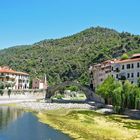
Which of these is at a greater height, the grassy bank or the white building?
the white building

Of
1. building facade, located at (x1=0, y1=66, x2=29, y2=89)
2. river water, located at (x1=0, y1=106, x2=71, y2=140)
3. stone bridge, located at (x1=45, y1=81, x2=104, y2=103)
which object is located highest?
building facade, located at (x1=0, y1=66, x2=29, y2=89)

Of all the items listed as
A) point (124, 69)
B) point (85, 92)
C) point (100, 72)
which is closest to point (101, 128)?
point (124, 69)

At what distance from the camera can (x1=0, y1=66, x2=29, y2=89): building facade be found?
16275 centimetres

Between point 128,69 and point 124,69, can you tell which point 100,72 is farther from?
point 128,69

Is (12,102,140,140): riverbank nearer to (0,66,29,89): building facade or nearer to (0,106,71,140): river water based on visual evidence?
(0,106,71,140): river water

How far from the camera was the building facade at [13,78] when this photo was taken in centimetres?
16275

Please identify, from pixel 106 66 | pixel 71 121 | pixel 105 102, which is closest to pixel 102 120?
pixel 71 121

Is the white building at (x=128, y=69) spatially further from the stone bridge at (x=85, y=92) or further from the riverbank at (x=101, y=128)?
the riverbank at (x=101, y=128)

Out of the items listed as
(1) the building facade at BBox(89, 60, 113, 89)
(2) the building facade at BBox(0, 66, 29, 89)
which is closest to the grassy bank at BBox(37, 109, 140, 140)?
(1) the building facade at BBox(89, 60, 113, 89)

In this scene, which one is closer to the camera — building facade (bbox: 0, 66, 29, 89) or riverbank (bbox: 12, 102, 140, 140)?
riverbank (bbox: 12, 102, 140, 140)

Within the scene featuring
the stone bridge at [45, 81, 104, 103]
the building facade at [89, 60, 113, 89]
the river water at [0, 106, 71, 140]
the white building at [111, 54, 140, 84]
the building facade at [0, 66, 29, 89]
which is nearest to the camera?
the river water at [0, 106, 71, 140]

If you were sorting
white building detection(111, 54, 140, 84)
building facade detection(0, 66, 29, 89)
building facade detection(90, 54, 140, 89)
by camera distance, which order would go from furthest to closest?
building facade detection(0, 66, 29, 89)
building facade detection(90, 54, 140, 89)
white building detection(111, 54, 140, 84)

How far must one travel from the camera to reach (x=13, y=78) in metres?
168

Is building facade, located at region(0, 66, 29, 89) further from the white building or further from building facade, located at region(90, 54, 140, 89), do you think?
the white building
